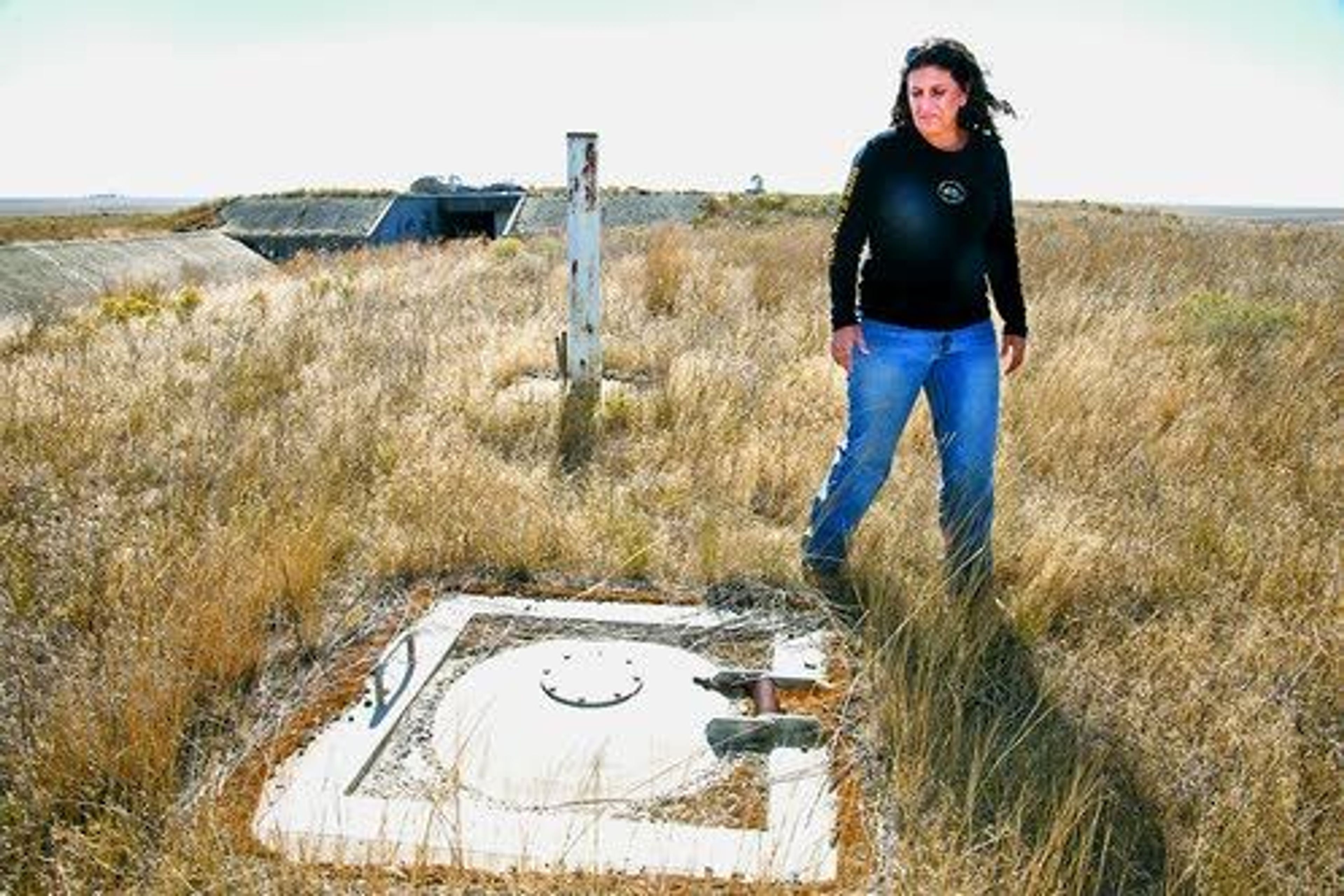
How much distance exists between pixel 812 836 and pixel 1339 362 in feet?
20.3

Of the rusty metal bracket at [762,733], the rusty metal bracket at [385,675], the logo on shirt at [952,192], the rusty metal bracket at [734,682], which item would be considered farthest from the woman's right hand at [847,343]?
the rusty metal bracket at [385,675]

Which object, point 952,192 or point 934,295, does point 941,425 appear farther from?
point 952,192

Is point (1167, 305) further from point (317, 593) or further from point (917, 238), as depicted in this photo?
point (317, 593)

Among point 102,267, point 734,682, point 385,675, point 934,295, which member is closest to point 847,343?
point 934,295

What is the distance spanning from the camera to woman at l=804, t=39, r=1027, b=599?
3193 mm

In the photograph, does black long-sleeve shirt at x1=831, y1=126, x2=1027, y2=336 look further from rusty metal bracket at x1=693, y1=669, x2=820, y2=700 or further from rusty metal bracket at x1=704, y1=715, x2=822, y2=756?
rusty metal bracket at x1=704, y1=715, x2=822, y2=756

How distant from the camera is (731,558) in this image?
148 inches

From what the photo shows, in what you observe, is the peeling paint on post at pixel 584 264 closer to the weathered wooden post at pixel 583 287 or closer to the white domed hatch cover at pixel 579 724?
the weathered wooden post at pixel 583 287

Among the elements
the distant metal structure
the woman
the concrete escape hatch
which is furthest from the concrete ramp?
the woman

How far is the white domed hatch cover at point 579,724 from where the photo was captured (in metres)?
2.40

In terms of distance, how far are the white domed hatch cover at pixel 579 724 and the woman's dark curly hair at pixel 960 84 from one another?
1982mm

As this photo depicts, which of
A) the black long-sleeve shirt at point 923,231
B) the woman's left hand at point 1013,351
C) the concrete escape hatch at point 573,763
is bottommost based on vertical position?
the concrete escape hatch at point 573,763

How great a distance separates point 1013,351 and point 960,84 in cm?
101

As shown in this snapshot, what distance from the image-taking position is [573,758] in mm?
2471
